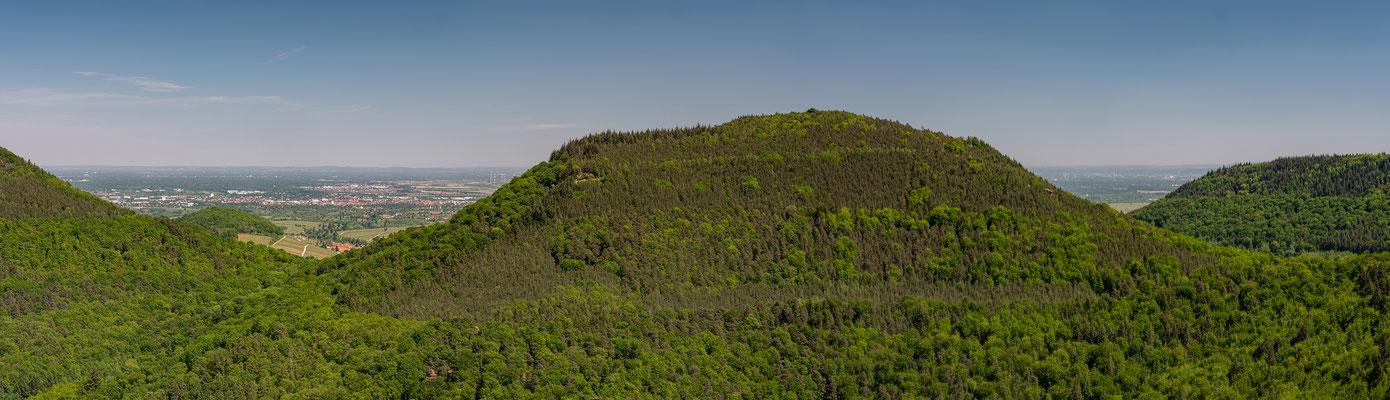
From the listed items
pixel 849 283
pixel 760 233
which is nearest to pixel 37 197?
pixel 760 233

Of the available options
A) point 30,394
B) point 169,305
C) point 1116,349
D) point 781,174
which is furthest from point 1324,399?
point 169,305

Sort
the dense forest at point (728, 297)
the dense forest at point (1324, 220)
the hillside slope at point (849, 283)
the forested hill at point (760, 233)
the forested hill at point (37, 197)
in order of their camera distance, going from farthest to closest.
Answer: the dense forest at point (1324, 220), the forested hill at point (37, 197), the forested hill at point (760, 233), the hillside slope at point (849, 283), the dense forest at point (728, 297)

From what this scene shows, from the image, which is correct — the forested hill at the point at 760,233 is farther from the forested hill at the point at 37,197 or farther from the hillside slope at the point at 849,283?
the forested hill at the point at 37,197

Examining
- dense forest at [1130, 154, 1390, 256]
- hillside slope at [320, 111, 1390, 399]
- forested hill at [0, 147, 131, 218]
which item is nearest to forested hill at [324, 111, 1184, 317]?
hillside slope at [320, 111, 1390, 399]

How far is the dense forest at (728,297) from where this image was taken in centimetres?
7475

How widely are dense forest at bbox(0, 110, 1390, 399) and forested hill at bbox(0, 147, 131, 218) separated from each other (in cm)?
694

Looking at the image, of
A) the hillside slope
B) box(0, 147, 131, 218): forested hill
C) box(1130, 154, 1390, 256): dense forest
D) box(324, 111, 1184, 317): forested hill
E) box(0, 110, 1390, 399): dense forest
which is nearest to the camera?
box(0, 110, 1390, 399): dense forest

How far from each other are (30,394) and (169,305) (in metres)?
28.6

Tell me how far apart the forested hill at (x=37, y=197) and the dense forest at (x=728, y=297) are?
694 cm

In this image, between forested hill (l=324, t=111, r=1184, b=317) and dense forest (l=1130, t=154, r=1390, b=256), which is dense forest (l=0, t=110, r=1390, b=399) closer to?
forested hill (l=324, t=111, r=1184, b=317)

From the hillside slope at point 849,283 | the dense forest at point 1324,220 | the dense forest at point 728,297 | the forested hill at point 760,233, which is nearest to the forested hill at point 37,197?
the dense forest at point 728,297

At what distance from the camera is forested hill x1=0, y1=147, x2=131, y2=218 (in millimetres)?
128613

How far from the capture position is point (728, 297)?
97.8 meters

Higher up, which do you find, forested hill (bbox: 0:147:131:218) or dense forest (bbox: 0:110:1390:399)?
forested hill (bbox: 0:147:131:218)
